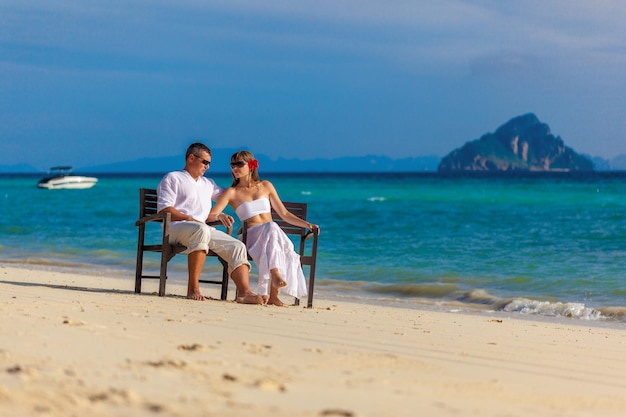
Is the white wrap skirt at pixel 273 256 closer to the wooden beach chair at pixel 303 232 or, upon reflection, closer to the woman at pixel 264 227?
the woman at pixel 264 227

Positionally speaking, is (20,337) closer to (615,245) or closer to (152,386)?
(152,386)

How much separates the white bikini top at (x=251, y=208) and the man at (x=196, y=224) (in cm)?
23

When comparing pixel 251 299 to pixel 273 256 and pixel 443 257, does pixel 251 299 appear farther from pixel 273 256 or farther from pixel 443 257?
pixel 443 257

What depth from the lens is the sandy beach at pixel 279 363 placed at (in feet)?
10.3

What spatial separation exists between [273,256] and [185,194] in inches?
32.8

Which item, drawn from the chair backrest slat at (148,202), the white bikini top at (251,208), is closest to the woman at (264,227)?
the white bikini top at (251,208)

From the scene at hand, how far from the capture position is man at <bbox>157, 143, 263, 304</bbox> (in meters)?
6.71

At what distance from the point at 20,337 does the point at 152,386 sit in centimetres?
132

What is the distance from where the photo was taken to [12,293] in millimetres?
6652

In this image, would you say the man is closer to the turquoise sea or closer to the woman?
the woman

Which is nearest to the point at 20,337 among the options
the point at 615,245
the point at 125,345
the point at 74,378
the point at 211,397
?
the point at 125,345

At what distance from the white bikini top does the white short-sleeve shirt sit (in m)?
0.26

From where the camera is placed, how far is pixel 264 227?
6.84 metres

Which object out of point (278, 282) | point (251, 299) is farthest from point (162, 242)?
point (278, 282)
